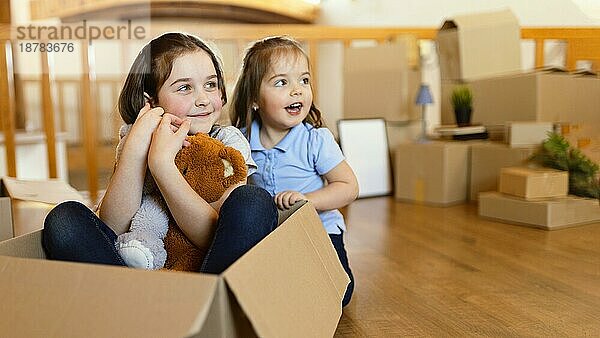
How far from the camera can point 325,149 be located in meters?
1.22

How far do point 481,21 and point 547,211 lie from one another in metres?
0.89

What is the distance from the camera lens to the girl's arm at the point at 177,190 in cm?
88

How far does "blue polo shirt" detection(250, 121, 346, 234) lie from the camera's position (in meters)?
1.23

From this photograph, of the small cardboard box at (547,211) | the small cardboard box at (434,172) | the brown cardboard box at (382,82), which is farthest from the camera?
the brown cardboard box at (382,82)

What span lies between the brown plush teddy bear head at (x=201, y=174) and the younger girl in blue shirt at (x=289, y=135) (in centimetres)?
25

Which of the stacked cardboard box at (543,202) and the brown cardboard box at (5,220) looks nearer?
the brown cardboard box at (5,220)

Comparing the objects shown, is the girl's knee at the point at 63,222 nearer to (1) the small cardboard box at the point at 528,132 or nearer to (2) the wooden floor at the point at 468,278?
(2) the wooden floor at the point at 468,278

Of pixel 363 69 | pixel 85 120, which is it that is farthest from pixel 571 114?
pixel 85 120

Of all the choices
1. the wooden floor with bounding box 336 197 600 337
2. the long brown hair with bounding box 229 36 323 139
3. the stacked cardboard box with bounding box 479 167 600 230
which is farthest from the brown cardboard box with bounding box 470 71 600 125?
the long brown hair with bounding box 229 36 323 139

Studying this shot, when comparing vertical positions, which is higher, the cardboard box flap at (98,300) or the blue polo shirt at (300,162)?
the blue polo shirt at (300,162)

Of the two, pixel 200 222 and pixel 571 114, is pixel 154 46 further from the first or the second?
pixel 571 114

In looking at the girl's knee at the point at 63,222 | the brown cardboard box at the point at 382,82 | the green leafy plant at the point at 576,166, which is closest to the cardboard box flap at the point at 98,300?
the girl's knee at the point at 63,222

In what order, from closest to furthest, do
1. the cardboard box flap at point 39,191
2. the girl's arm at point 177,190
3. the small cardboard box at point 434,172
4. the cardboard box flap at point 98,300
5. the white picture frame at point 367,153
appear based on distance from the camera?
the cardboard box flap at point 98,300 < the girl's arm at point 177,190 < the cardboard box flap at point 39,191 < the small cardboard box at point 434,172 < the white picture frame at point 367,153

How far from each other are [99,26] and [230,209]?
6.65 feet
